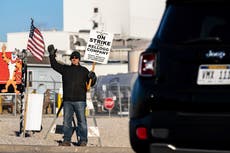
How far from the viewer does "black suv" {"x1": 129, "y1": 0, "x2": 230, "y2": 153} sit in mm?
5328

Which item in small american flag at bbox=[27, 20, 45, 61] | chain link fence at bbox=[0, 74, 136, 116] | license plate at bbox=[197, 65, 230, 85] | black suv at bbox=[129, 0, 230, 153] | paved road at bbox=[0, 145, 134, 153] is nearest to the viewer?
black suv at bbox=[129, 0, 230, 153]

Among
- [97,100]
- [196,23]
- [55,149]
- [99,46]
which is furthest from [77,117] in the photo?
[97,100]

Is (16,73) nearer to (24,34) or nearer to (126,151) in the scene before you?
(126,151)

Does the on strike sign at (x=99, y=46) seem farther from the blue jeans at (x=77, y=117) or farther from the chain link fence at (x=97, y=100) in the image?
the chain link fence at (x=97, y=100)

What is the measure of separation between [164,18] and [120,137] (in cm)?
1082

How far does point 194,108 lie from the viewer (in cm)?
538

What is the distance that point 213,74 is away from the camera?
5453mm

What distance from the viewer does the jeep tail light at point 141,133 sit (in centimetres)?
562

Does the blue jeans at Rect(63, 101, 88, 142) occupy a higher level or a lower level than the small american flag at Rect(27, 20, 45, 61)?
lower

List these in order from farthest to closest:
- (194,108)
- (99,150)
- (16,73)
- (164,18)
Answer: (16,73) < (99,150) < (164,18) < (194,108)

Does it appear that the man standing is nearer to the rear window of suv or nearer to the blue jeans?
the blue jeans

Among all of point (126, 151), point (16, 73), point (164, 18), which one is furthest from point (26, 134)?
point (16, 73)

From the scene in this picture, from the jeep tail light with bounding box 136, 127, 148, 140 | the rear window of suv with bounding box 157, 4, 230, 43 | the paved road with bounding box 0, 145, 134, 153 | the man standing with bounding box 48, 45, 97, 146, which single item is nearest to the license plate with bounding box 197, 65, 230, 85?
the rear window of suv with bounding box 157, 4, 230, 43

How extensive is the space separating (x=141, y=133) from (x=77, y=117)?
7553 mm
